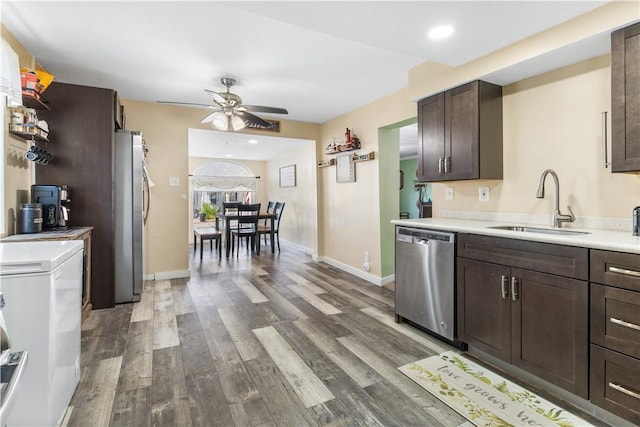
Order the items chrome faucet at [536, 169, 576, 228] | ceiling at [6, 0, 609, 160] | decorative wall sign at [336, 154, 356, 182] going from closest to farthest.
A: ceiling at [6, 0, 609, 160]
chrome faucet at [536, 169, 576, 228]
decorative wall sign at [336, 154, 356, 182]

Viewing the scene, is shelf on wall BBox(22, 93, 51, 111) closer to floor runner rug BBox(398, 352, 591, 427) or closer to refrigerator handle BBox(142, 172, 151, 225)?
refrigerator handle BBox(142, 172, 151, 225)

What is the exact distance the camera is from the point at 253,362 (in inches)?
85.2

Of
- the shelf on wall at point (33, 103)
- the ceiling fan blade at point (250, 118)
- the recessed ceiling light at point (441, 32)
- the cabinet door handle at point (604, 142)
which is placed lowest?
the cabinet door handle at point (604, 142)

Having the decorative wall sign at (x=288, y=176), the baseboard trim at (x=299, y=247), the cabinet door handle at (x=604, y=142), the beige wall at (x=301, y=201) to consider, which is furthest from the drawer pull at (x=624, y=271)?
the decorative wall sign at (x=288, y=176)

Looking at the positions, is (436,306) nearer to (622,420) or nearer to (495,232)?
(495,232)

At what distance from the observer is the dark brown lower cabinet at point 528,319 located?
1.63 meters

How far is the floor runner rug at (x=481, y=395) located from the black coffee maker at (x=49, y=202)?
309 cm

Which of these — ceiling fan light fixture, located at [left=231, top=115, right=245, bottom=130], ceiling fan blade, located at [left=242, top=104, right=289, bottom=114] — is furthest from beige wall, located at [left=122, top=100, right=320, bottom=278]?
ceiling fan blade, located at [left=242, top=104, right=289, bottom=114]

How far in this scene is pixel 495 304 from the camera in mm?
2008

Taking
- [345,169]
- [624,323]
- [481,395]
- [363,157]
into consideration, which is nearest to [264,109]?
[363,157]

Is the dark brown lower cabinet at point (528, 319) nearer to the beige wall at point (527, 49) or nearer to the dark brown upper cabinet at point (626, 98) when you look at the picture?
the dark brown upper cabinet at point (626, 98)

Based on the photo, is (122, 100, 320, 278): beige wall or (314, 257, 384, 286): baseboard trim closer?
(314, 257, 384, 286): baseboard trim

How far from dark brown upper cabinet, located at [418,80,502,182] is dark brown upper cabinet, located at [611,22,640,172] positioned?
0.79 m

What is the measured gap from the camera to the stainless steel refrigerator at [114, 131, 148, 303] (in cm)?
335
